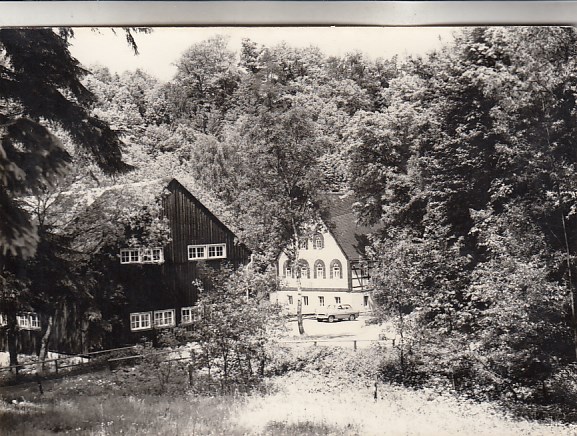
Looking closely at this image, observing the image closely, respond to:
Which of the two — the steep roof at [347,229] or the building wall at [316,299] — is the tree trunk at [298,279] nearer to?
the building wall at [316,299]

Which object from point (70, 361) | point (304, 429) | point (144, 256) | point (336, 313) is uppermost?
point (144, 256)

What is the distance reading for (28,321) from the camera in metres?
2.22

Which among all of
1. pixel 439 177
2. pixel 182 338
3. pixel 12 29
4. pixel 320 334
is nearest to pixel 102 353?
pixel 182 338

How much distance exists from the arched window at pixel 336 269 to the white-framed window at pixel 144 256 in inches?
24.0

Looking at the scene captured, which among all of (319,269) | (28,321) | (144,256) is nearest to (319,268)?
(319,269)

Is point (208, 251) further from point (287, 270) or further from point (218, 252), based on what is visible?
point (287, 270)

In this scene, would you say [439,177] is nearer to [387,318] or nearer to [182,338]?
[387,318]

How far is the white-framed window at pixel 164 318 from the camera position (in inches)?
86.9

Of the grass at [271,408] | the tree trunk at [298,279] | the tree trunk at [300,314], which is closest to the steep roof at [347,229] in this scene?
the tree trunk at [298,279]

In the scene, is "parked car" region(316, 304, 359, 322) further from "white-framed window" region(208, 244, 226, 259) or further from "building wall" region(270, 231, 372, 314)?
"white-framed window" region(208, 244, 226, 259)

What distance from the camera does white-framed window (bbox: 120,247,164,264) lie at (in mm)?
2211

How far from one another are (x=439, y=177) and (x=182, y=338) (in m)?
1.10

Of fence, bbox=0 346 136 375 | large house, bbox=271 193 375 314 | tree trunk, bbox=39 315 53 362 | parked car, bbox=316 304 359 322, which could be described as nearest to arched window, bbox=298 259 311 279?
large house, bbox=271 193 375 314

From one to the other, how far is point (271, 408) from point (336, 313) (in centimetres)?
41
